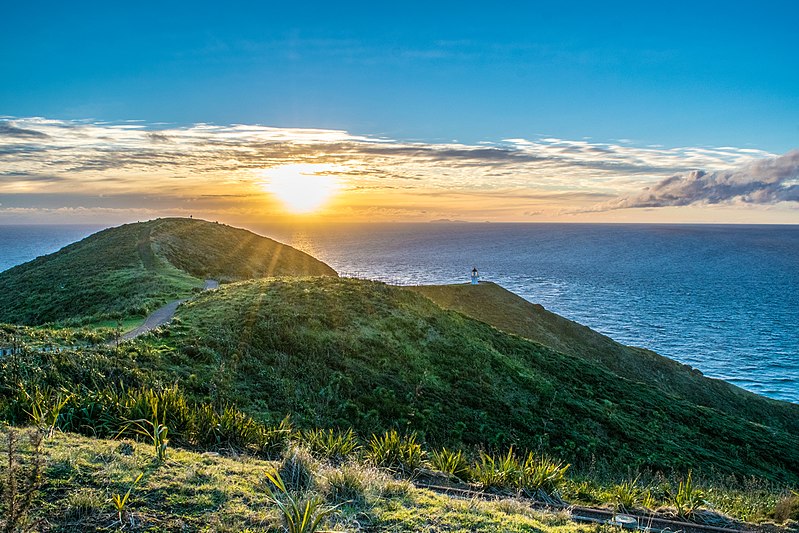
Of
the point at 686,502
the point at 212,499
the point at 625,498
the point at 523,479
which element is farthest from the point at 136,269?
the point at 686,502

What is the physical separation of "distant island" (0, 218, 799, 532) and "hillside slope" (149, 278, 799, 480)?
114mm

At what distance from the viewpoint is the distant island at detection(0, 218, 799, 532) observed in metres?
6.40

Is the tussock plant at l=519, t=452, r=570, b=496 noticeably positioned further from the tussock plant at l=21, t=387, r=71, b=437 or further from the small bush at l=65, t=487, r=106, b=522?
the tussock plant at l=21, t=387, r=71, b=437

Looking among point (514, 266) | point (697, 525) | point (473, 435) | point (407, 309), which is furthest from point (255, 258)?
point (514, 266)

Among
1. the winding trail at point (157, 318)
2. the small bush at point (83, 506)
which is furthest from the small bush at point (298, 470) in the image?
the winding trail at point (157, 318)

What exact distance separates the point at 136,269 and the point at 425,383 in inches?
1241

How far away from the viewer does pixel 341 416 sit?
15.9 meters

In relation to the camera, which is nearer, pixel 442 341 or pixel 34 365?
pixel 34 365

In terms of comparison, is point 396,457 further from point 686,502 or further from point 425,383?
point 425,383

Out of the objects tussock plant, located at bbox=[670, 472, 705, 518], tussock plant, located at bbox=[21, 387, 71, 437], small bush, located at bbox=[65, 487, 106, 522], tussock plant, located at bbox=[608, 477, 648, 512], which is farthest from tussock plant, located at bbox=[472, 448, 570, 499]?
tussock plant, located at bbox=[21, 387, 71, 437]

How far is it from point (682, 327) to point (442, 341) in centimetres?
5362

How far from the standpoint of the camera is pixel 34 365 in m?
12.2

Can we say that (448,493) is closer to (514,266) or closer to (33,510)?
(33,510)

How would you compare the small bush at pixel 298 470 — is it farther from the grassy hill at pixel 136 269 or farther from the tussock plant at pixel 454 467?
the grassy hill at pixel 136 269
